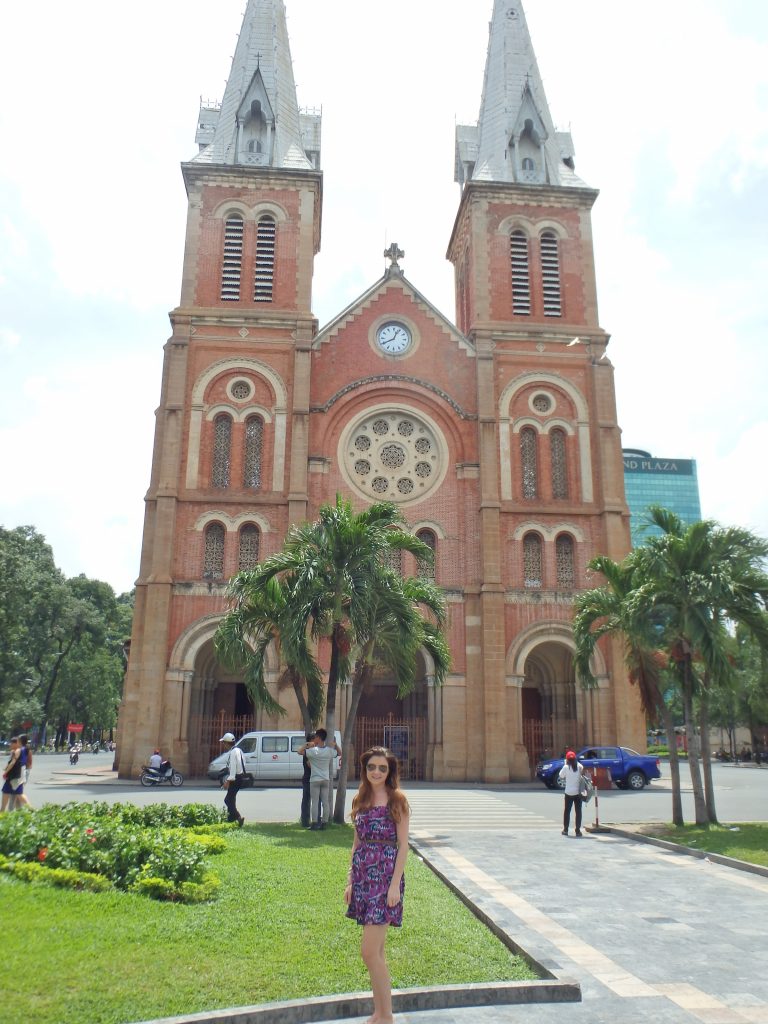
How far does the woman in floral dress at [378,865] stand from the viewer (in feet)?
17.7

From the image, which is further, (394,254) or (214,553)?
(394,254)

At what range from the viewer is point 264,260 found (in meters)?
35.0

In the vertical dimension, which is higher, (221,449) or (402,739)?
(221,449)

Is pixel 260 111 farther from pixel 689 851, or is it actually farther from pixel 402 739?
pixel 689 851

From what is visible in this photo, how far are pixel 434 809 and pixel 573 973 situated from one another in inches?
554

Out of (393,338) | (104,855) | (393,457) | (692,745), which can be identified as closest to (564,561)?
(393,457)

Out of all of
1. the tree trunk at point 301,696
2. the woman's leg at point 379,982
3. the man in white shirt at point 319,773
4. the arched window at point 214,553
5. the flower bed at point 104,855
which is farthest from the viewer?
the arched window at point 214,553

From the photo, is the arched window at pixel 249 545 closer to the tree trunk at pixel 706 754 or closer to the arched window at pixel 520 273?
the arched window at pixel 520 273

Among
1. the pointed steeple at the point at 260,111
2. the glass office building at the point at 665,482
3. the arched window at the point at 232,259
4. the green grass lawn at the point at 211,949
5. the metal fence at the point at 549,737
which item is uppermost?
the glass office building at the point at 665,482

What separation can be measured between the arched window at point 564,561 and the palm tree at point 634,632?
11.6 meters

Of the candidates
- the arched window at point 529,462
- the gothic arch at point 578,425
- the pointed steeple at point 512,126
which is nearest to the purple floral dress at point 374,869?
the gothic arch at point 578,425

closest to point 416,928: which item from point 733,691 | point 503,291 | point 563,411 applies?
point 733,691

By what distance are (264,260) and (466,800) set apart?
2291 cm

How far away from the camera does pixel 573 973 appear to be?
6793 millimetres
